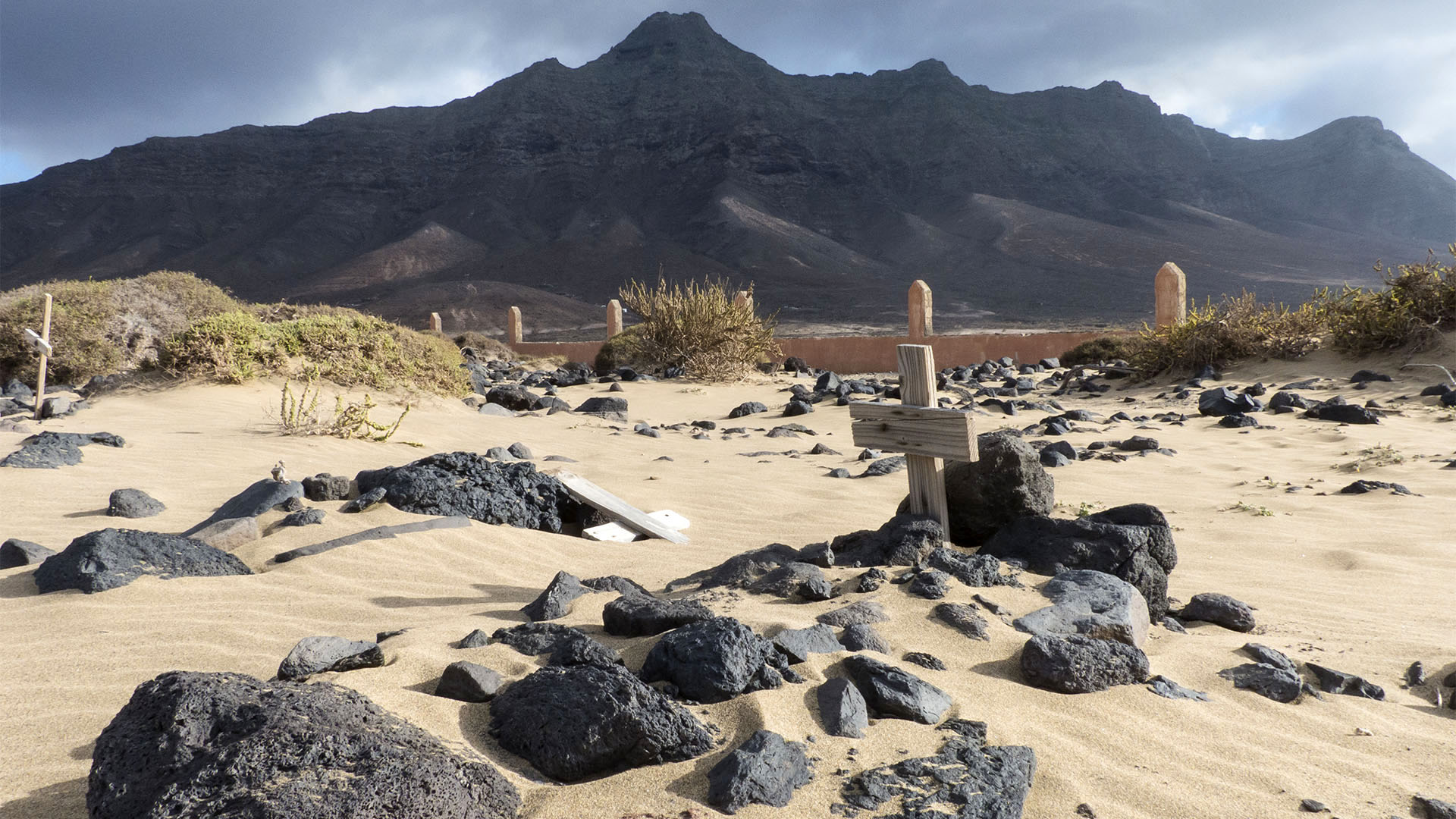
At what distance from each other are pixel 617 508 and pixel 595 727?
2.96 metres

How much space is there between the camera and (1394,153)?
79500mm

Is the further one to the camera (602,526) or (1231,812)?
(602,526)

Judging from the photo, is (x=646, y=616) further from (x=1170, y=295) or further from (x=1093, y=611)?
(x=1170, y=295)

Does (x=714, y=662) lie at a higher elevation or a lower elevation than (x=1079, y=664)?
higher

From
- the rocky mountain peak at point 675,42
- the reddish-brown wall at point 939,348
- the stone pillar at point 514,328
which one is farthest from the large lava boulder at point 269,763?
the rocky mountain peak at point 675,42

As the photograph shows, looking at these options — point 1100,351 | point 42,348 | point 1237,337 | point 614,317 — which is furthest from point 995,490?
point 614,317

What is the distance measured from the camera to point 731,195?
6644 cm

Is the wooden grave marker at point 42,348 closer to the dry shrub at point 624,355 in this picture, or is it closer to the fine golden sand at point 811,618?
the fine golden sand at point 811,618

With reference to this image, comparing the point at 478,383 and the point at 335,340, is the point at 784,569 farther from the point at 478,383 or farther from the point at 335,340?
the point at 478,383

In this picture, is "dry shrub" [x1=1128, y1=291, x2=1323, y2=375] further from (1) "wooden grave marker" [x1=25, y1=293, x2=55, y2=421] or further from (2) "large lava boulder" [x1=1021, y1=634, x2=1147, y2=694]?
(1) "wooden grave marker" [x1=25, y1=293, x2=55, y2=421]

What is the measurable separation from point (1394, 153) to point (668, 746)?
10021 cm

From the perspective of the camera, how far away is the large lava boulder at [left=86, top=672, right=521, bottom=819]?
162 cm

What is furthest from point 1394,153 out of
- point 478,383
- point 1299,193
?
point 478,383

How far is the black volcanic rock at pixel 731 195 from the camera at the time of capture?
5794 centimetres
